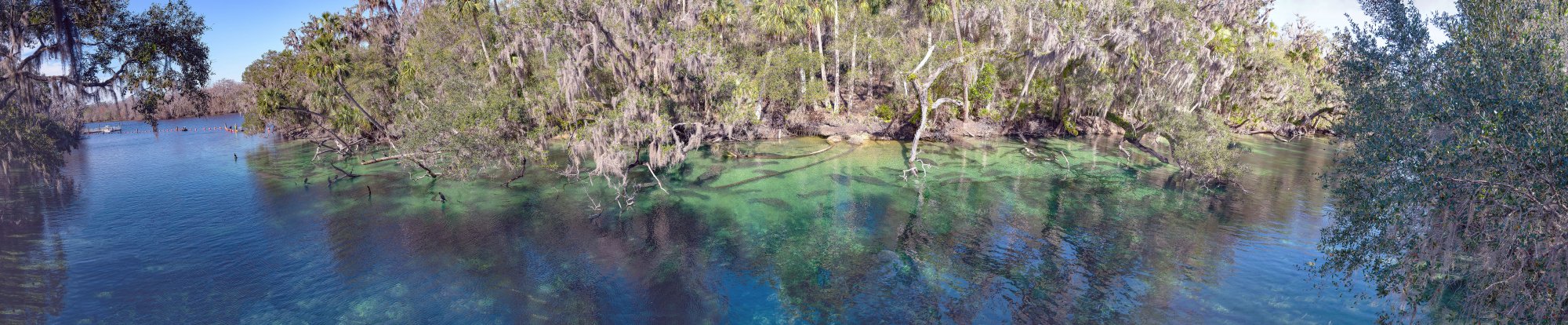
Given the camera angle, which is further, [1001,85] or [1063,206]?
[1001,85]

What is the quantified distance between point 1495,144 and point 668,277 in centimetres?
1566

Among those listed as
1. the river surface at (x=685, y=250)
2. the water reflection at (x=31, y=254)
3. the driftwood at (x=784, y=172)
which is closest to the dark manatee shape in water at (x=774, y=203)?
the river surface at (x=685, y=250)

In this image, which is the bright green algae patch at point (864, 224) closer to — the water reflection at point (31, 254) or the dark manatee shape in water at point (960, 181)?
the dark manatee shape in water at point (960, 181)

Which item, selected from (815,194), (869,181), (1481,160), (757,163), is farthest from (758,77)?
(1481,160)

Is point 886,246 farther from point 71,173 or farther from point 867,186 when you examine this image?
point 71,173

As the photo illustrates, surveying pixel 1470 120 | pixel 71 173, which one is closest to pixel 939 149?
pixel 1470 120

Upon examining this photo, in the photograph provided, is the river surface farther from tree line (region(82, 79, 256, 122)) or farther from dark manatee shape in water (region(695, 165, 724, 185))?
tree line (region(82, 79, 256, 122))

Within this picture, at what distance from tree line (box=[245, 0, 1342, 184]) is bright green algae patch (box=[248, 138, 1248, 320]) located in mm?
1921

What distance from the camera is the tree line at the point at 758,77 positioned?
80.5ft

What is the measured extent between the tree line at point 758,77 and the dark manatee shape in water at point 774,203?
352 centimetres

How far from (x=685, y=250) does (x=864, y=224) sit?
265 inches

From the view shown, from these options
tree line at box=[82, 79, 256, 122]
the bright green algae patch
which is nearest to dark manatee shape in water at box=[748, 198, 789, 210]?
the bright green algae patch

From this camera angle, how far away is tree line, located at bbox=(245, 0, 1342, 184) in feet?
80.5

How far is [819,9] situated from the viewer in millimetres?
43250
